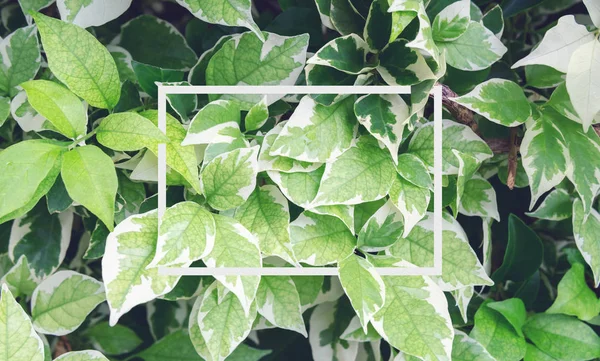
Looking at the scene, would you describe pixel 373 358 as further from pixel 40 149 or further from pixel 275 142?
pixel 40 149

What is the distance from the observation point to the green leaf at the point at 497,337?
0.75 m

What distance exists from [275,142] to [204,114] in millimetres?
80

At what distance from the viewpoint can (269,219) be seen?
2.22ft

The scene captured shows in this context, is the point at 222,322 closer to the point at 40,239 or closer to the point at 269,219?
the point at 269,219

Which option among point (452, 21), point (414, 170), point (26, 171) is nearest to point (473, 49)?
point (452, 21)

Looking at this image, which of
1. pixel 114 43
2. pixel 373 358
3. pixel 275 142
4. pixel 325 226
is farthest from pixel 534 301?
pixel 114 43

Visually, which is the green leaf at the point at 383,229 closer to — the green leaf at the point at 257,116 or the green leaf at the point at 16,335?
the green leaf at the point at 257,116

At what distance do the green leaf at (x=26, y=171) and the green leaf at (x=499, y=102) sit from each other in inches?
16.6

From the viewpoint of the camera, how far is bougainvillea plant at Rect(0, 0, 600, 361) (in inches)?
24.3

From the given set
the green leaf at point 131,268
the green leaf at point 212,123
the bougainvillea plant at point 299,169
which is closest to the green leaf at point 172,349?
the bougainvillea plant at point 299,169

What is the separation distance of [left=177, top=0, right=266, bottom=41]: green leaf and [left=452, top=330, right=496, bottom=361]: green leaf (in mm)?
431

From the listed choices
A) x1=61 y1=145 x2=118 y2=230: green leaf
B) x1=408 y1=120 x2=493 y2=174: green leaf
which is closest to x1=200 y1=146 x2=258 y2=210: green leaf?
x1=61 y1=145 x2=118 y2=230: green leaf

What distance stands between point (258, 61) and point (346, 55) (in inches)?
3.9

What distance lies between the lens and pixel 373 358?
33.0 inches
